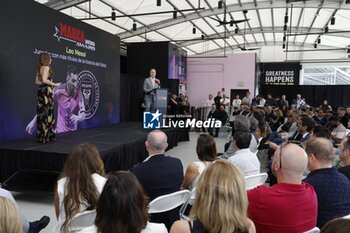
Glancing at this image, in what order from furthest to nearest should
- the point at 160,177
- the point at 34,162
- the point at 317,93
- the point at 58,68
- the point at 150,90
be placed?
the point at 317,93 < the point at 150,90 < the point at 58,68 < the point at 34,162 < the point at 160,177

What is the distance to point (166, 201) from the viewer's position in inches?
70.4

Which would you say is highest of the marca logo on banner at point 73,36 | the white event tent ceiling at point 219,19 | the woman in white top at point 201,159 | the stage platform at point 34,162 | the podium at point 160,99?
the white event tent ceiling at point 219,19

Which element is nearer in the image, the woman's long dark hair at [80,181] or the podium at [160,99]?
the woman's long dark hair at [80,181]

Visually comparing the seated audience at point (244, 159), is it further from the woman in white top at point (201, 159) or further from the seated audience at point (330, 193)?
the seated audience at point (330, 193)

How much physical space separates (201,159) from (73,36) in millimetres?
4647

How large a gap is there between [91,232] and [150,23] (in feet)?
44.0

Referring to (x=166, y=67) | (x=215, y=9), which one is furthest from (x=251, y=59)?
(x=166, y=67)

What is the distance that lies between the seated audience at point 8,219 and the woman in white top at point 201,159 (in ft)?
4.88

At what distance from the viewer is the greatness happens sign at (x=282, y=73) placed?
17750 mm

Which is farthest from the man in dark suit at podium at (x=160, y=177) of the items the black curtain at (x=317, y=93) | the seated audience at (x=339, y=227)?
the black curtain at (x=317, y=93)

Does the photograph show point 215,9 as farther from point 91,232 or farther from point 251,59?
point 91,232

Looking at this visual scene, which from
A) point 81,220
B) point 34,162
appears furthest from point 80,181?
point 34,162

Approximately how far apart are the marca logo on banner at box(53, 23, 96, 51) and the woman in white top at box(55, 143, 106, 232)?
4.33m

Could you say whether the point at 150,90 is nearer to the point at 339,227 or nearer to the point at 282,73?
the point at 339,227
